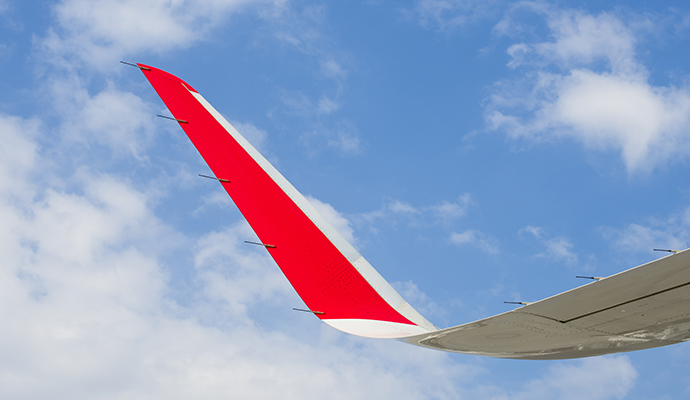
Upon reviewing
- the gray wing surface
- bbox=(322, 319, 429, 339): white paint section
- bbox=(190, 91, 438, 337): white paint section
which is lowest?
the gray wing surface

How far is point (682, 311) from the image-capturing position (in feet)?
45.0

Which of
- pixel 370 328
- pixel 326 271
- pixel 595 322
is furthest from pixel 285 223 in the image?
pixel 595 322

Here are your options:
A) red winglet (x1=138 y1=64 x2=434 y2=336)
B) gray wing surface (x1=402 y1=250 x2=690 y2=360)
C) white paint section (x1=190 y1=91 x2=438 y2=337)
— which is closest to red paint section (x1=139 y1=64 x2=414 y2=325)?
red winglet (x1=138 y1=64 x2=434 y2=336)

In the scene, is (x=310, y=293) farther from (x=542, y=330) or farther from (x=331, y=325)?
(x=542, y=330)

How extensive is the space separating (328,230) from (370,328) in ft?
10.8

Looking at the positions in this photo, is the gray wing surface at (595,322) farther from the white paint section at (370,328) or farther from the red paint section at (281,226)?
the red paint section at (281,226)

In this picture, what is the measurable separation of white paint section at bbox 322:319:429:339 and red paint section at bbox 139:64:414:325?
0.16 m

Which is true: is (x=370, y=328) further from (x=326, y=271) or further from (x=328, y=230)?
(x=328, y=230)

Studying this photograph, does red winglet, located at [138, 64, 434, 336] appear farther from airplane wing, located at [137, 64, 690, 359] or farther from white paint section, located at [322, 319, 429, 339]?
white paint section, located at [322, 319, 429, 339]

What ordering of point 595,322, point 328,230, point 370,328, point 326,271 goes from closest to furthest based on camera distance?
1. point 595,322
2. point 370,328
3. point 326,271
4. point 328,230

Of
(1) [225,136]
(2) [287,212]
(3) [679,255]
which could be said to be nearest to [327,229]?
(2) [287,212]

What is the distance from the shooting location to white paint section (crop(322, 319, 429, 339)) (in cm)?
1666

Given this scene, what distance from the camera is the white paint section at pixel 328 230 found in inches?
686

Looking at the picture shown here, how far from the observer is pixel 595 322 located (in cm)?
1369
